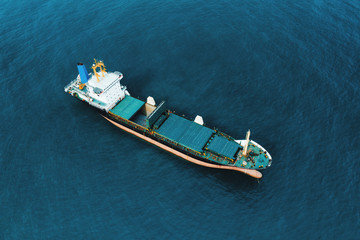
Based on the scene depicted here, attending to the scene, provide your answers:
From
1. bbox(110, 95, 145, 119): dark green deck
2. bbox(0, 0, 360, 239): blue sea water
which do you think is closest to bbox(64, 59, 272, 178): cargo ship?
bbox(110, 95, 145, 119): dark green deck

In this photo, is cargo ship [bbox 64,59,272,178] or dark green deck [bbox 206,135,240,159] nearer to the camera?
dark green deck [bbox 206,135,240,159]

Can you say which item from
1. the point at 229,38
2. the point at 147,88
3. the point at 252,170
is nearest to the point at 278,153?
the point at 252,170

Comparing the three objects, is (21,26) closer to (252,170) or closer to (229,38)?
(229,38)

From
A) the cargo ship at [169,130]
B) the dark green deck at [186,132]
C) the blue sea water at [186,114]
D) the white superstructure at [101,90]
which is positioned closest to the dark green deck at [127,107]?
the cargo ship at [169,130]

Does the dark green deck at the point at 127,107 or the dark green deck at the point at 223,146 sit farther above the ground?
the dark green deck at the point at 127,107

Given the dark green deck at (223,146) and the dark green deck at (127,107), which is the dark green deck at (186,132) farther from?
the dark green deck at (127,107)

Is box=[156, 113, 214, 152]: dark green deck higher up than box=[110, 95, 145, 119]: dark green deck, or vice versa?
box=[110, 95, 145, 119]: dark green deck

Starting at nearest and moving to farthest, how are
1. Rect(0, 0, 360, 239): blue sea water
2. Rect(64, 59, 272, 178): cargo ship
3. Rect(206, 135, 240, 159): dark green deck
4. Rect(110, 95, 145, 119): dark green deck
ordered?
Rect(0, 0, 360, 239): blue sea water
Rect(206, 135, 240, 159): dark green deck
Rect(64, 59, 272, 178): cargo ship
Rect(110, 95, 145, 119): dark green deck

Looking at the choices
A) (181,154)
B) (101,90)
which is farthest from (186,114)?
(101,90)

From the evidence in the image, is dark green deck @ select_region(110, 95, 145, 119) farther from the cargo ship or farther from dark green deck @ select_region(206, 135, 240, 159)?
dark green deck @ select_region(206, 135, 240, 159)
